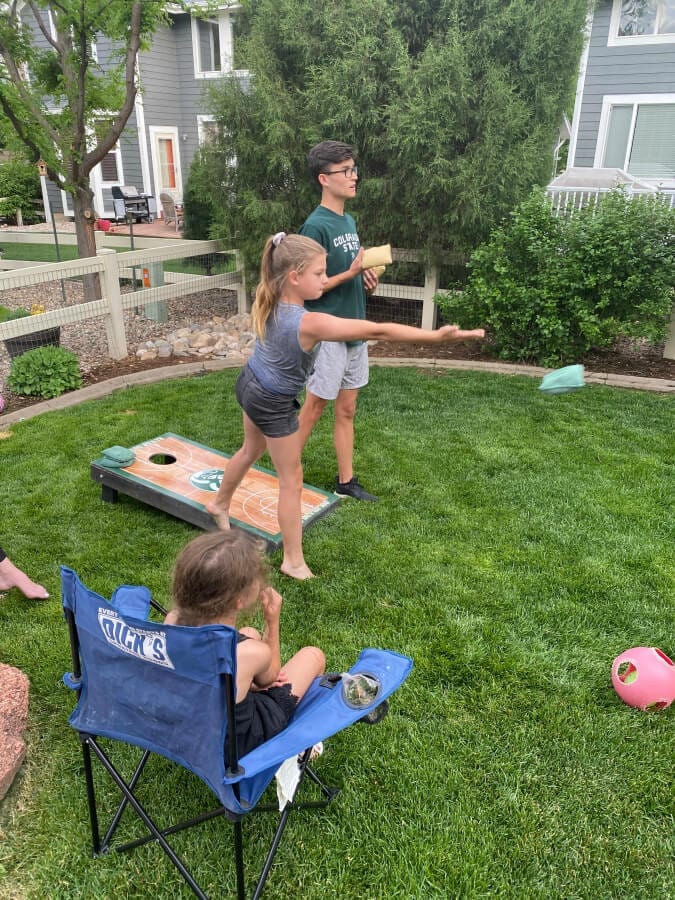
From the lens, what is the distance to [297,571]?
10.5 feet

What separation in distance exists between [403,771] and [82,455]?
10.6ft

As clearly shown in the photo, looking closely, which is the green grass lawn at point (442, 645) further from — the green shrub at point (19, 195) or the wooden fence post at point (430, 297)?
the green shrub at point (19, 195)

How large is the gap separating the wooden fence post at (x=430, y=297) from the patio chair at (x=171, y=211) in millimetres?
9452

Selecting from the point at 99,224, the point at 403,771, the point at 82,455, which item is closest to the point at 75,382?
the point at 82,455

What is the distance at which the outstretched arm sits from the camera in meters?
2.35

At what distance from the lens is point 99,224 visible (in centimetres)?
1567

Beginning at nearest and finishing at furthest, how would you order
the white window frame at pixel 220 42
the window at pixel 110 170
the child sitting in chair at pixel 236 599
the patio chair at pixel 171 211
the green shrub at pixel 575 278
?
the child sitting in chair at pixel 236 599
the green shrub at pixel 575 278
the white window frame at pixel 220 42
the patio chair at pixel 171 211
the window at pixel 110 170

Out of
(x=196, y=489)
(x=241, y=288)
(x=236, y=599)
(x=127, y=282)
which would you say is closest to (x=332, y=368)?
(x=196, y=489)

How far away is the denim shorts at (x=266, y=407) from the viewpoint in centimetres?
290

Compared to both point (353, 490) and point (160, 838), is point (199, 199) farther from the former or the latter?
point (160, 838)

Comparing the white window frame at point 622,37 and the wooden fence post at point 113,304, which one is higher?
the white window frame at point 622,37

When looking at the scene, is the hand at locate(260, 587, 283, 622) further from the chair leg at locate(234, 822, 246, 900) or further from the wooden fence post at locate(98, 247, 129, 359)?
the wooden fence post at locate(98, 247, 129, 359)

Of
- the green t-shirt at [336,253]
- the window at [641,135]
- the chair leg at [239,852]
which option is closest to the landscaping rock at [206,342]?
the green t-shirt at [336,253]

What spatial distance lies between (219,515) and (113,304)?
3.89 meters
